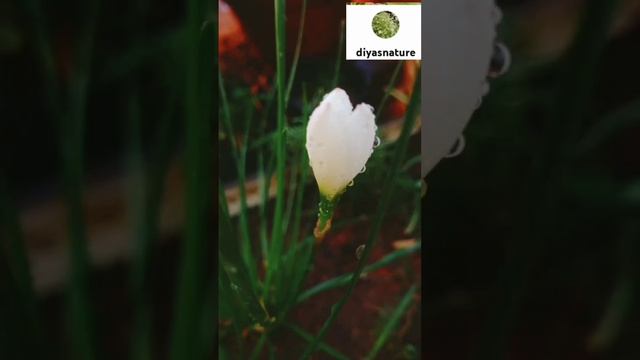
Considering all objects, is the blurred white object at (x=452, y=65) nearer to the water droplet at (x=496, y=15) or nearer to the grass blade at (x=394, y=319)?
the water droplet at (x=496, y=15)

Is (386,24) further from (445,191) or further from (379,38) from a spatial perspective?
(445,191)

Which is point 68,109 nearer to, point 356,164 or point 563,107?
point 356,164

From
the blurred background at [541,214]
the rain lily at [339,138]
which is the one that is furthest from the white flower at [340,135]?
the blurred background at [541,214]

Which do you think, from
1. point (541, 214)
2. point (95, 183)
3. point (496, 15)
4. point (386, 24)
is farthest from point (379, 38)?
point (95, 183)

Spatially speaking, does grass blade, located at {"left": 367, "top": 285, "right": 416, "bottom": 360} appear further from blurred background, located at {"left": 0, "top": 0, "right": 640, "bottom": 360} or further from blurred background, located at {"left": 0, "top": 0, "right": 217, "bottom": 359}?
blurred background, located at {"left": 0, "top": 0, "right": 217, "bottom": 359}

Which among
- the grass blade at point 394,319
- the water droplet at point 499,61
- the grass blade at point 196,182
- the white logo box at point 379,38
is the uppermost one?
the white logo box at point 379,38

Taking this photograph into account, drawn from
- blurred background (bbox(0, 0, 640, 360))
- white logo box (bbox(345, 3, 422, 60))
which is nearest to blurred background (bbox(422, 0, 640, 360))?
blurred background (bbox(0, 0, 640, 360))

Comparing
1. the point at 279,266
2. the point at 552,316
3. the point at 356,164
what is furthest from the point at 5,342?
the point at 552,316
